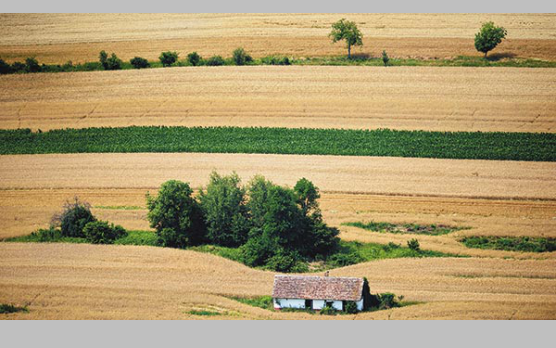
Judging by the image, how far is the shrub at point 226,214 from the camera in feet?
222

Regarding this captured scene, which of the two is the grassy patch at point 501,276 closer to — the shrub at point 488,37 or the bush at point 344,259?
the bush at point 344,259

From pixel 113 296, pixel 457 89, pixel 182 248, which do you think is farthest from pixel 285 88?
pixel 113 296

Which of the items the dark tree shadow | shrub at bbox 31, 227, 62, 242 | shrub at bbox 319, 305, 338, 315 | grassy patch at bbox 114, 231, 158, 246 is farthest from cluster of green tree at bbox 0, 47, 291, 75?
shrub at bbox 319, 305, 338, 315

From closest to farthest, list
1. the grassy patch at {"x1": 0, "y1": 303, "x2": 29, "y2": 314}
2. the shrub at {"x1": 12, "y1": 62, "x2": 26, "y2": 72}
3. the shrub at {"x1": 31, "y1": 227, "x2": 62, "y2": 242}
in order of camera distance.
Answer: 1. the grassy patch at {"x1": 0, "y1": 303, "x2": 29, "y2": 314}
2. the shrub at {"x1": 31, "y1": 227, "x2": 62, "y2": 242}
3. the shrub at {"x1": 12, "y1": 62, "x2": 26, "y2": 72}

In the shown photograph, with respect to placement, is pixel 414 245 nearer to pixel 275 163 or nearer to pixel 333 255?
pixel 333 255

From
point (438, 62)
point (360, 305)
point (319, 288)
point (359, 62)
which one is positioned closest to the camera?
point (360, 305)

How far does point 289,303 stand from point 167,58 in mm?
46628

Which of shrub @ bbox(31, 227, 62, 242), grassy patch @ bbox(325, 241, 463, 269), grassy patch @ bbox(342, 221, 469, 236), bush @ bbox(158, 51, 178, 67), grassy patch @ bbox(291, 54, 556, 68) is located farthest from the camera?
bush @ bbox(158, 51, 178, 67)

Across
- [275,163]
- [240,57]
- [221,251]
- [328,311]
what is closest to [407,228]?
[328,311]

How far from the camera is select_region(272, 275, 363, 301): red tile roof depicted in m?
57.4

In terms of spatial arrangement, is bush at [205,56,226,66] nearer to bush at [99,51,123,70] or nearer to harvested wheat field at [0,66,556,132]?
harvested wheat field at [0,66,556,132]

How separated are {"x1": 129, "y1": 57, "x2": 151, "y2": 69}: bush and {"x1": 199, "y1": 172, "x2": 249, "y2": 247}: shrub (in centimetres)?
3306

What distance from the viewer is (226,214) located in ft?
222

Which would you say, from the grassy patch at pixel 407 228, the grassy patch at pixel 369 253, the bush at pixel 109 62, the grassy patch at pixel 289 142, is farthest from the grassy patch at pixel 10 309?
the bush at pixel 109 62
